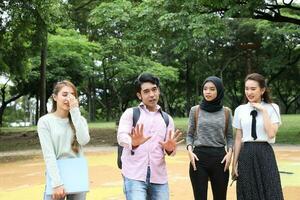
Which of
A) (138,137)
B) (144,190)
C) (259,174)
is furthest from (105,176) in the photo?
(138,137)

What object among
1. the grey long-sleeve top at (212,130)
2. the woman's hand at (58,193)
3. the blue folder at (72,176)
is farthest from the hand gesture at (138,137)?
the grey long-sleeve top at (212,130)

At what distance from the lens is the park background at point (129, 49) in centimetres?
1537

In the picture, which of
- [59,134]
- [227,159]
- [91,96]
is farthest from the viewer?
[91,96]

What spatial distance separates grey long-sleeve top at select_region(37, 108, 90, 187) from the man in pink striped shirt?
0.32 m

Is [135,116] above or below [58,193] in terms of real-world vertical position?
above

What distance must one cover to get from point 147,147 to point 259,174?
1.24 m

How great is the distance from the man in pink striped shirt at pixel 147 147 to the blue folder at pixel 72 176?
0.35 metres

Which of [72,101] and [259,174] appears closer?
[72,101]

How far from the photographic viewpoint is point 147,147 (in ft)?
12.8

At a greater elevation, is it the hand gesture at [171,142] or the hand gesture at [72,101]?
the hand gesture at [72,101]

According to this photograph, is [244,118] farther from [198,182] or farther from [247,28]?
[247,28]

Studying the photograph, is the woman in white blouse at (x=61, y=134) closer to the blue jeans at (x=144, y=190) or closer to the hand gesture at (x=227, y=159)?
the blue jeans at (x=144, y=190)

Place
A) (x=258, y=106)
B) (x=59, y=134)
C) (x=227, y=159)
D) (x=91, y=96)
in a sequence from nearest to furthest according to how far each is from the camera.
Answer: (x=59, y=134) < (x=258, y=106) < (x=227, y=159) < (x=91, y=96)

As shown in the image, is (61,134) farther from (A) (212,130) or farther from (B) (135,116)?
(A) (212,130)
